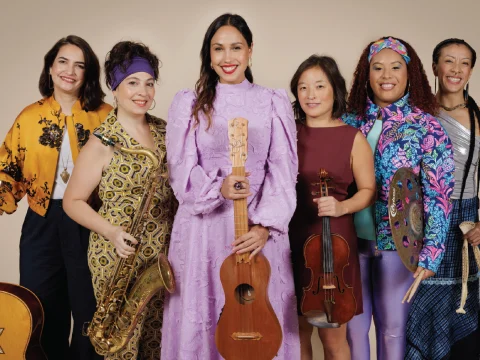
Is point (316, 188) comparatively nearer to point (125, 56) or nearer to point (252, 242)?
point (252, 242)

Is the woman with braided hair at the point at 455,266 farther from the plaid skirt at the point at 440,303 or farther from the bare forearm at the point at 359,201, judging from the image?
the bare forearm at the point at 359,201

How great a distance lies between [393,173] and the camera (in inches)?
128

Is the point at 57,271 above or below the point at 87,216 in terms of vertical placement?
below

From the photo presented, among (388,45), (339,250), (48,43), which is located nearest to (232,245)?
(339,250)

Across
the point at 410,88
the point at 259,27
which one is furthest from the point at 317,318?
the point at 259,27

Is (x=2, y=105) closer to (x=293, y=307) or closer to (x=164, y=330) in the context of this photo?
(x=164, y=330)

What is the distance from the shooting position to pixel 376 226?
130 inches

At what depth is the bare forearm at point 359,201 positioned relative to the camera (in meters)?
3.07

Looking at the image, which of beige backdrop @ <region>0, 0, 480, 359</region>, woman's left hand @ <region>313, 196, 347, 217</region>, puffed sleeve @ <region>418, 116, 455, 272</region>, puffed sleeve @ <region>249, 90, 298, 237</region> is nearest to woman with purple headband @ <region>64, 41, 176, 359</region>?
puffed sleeve @ <region>249, 90, 298, 237</region>

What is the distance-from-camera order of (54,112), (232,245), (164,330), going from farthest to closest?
(54,112) < (164,330) < (232,245)

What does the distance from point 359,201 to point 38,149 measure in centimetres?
178

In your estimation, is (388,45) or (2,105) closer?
(388,45)

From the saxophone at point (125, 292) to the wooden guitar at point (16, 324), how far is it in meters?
0.39

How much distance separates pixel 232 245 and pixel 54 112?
1.48 meters
